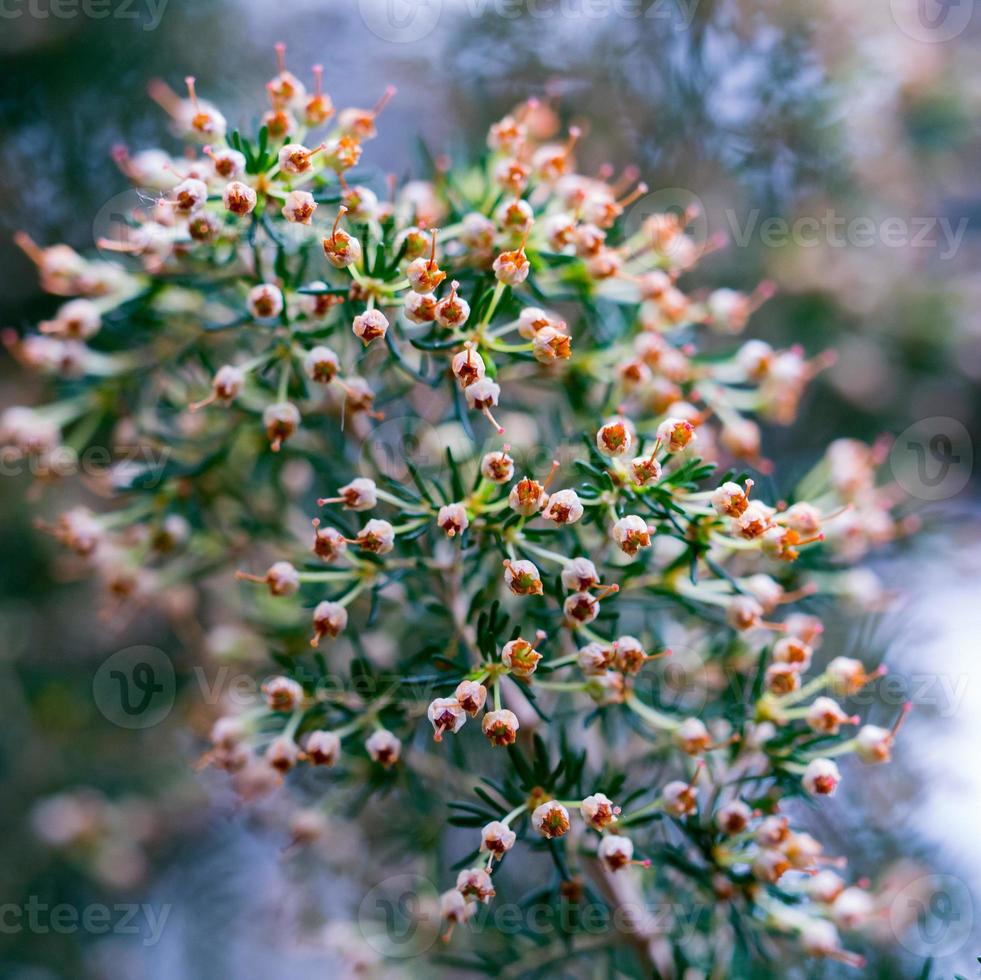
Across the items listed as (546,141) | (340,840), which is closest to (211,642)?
(340,840)

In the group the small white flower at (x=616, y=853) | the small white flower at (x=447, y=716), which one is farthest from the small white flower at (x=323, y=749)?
the small white flower at (x=616, y=853)

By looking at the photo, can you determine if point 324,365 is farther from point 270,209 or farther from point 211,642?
point 211,642

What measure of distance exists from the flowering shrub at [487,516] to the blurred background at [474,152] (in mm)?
285

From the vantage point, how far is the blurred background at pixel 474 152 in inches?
62.8

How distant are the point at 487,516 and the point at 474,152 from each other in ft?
2.08

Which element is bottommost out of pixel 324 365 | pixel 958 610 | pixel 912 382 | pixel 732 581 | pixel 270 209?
pixel 958 610

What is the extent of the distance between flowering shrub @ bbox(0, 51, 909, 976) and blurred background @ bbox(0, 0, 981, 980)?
0.29 metres

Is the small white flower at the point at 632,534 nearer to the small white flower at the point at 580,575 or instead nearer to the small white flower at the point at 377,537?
the small white flower at the point at 580,575

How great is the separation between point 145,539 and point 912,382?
4.73 ft

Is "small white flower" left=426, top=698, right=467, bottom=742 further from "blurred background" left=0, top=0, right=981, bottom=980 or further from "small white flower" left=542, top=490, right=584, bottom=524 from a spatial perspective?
"blurred background" left=0, top=0, right=981, bottom=980

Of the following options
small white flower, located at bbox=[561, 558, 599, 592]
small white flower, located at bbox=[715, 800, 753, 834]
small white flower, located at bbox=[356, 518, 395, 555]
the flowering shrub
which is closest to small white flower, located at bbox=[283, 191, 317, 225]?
the flowering shrub

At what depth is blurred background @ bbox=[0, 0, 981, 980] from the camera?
1.60m

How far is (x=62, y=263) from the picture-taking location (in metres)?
1.16

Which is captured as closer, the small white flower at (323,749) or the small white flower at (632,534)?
the small white flower at (632,534)
